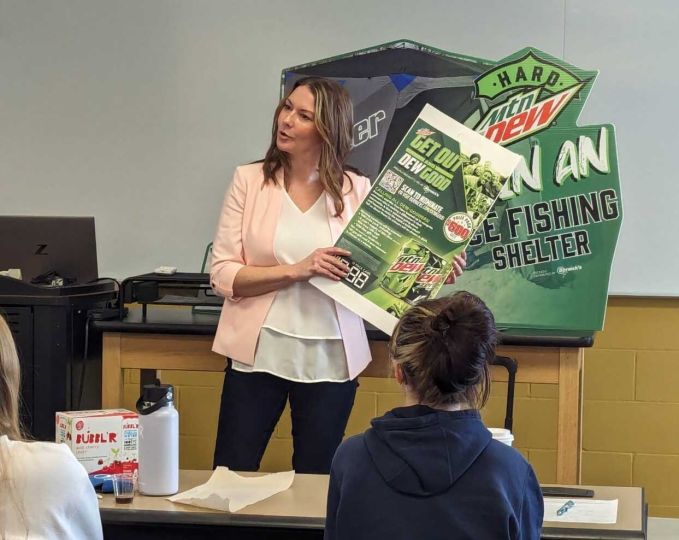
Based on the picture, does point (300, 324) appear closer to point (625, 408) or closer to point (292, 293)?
point (292, 293)

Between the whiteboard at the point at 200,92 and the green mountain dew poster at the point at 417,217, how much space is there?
4.72ft

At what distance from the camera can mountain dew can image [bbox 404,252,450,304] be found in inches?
95.1

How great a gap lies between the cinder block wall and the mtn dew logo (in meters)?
1.04

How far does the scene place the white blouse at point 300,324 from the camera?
236 centimetres

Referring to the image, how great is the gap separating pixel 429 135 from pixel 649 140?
1.58 metres

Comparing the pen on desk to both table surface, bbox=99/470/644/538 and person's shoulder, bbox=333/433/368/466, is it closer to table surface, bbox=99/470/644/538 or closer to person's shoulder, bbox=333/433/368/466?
table surface, bbox=99/470/644/538

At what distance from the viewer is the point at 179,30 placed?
3830 mm

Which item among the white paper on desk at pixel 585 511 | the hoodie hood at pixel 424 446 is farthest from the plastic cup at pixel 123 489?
the white paper on desk at pixel 585 511

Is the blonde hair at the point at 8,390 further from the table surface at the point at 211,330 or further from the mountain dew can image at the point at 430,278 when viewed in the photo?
the table surface at the point at 211,330

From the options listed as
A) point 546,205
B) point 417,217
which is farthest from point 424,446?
point 546,205

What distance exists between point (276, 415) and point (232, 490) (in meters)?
0.63

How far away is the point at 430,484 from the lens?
142 centimetres

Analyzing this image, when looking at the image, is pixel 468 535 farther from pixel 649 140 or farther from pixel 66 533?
pixel 649 140

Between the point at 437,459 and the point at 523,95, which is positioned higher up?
the point at 523,95
